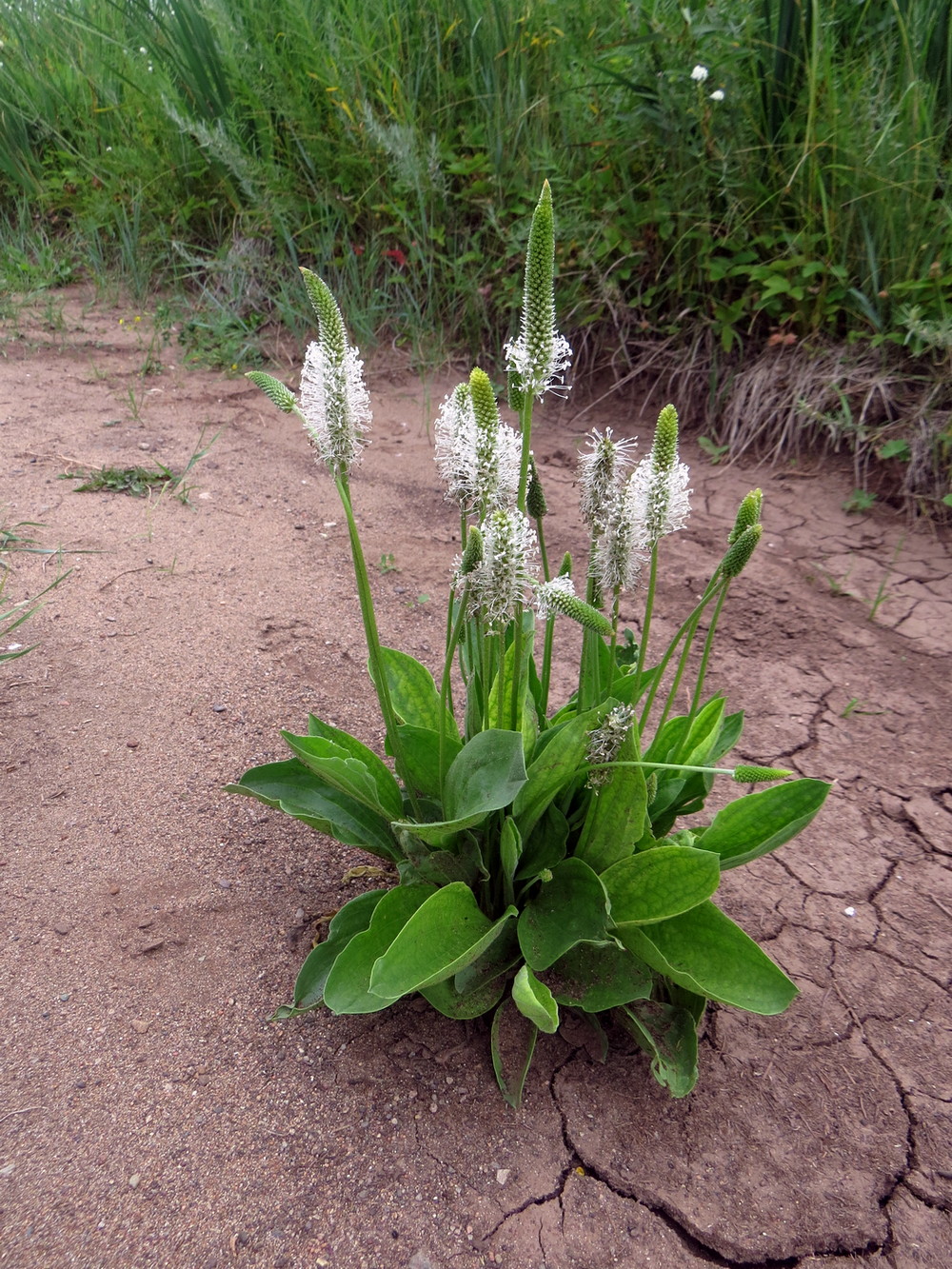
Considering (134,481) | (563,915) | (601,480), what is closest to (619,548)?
(601,480)

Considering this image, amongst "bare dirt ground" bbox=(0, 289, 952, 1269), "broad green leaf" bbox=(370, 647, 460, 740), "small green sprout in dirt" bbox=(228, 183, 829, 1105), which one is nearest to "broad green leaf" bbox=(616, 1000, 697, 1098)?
"small green sprout in dirt" bbox=(228, 183, 829, 1105)

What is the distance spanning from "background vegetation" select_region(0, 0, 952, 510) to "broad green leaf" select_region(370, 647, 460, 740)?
6.95ft

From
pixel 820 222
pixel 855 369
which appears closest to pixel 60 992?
pixel 855 369

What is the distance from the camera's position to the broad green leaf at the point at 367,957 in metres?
1.23

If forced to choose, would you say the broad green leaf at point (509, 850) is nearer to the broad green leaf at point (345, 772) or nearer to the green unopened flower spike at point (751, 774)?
the broad green leaf at point (345, 772)

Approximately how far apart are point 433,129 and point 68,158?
234 centimetres

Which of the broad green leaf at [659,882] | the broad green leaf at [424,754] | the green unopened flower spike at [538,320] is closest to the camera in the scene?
the green unopened flower spike at [538,320]

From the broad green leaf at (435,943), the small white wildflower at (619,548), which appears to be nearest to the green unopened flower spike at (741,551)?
the small white wildflower at (619,548)

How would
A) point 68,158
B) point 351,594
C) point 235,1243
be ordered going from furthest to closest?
point 68,158 < point 351,594 < point 235,1243

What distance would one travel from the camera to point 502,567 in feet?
3.60

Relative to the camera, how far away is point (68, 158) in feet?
16.1

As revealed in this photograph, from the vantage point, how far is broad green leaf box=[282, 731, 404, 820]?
129 centimetres

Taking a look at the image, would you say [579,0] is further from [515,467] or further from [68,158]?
[515,467]

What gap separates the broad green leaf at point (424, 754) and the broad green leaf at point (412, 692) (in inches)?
5.0
